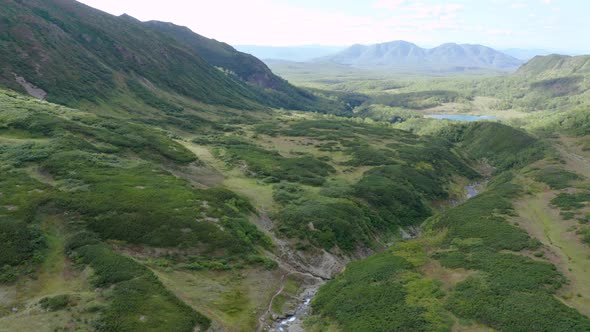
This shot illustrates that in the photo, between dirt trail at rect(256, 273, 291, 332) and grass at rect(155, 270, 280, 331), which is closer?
grass at rect(155, 270, 280, 331)

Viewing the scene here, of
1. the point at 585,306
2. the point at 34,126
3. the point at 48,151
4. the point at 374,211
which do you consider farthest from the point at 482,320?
the point at 34,126

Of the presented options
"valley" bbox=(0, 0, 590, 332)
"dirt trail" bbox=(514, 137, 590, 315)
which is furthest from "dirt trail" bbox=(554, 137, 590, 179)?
"dirt trail" bbox=(514, 137, 590, 315)

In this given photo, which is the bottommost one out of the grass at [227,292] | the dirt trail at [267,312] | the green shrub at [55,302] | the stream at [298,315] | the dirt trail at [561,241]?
the stream at [298,315]

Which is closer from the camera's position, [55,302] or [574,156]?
[55,302]

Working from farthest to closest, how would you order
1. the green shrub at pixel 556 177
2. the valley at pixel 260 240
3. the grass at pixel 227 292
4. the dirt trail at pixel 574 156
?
the dirt trail at pixel 574 156, the green shrub at pixel 556 177, the grass at pixel 227 292, the valley at pixel 260 240

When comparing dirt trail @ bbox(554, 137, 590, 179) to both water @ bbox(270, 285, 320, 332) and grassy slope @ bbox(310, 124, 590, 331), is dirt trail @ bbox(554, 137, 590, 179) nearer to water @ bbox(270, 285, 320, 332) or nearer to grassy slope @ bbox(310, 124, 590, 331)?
grassy slope @ bbox(310, 124, 590, 331)

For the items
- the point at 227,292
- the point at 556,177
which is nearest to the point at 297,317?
the point at 227,292

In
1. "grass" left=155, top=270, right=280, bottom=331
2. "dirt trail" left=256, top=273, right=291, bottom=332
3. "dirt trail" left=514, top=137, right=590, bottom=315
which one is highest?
"dirt trail" left=514, top=137, right=590, bottom=315

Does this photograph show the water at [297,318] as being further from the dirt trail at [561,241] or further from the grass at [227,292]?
the dirt trail at [561,241]

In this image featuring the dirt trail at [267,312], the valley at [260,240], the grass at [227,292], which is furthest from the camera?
the dirt trail at [267,312]

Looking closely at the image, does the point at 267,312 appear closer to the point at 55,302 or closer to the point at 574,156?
the point at 55,302

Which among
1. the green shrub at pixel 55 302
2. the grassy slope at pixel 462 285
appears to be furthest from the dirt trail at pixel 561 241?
the green shrub at pixel 55 302
